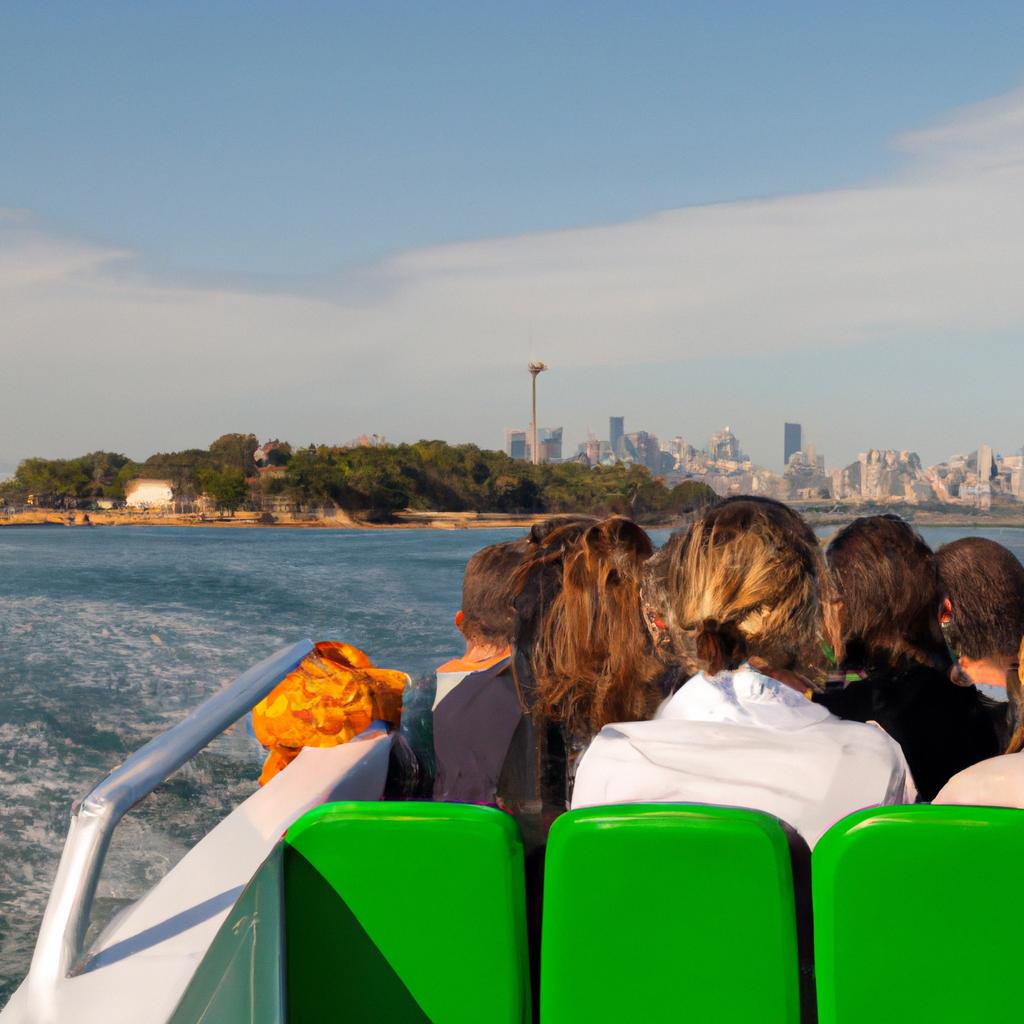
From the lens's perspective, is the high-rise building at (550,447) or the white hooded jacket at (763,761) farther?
the high-rise building at (550,447)

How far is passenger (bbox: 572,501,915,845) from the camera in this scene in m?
1.34

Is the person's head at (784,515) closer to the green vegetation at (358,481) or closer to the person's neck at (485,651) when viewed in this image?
the person's neck at (485,651)

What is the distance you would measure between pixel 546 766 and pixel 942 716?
0.78 meters

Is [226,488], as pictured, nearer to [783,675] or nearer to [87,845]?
[87,845]

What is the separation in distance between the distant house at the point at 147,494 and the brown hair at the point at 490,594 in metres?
47.8

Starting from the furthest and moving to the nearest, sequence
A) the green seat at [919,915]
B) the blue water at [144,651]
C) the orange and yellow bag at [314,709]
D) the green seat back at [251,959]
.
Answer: the blue water at [144,651], the orange and yellow bag at [314,709], the green seat back at [251,959], the green seat at [919,915]

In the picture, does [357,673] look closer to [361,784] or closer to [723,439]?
[361,784]

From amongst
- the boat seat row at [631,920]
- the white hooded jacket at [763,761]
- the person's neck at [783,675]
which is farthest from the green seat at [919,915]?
the person's neck at [783,675]

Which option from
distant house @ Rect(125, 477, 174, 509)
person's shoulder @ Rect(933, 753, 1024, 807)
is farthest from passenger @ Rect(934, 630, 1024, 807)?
distant house @ Rect(125, 477, 174, 509)

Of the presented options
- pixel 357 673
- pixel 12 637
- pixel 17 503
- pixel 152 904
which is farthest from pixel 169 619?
pixel 17 503

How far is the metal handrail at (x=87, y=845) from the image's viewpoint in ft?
4.62

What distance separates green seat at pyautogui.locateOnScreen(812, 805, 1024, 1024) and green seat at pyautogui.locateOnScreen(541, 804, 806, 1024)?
50 mm

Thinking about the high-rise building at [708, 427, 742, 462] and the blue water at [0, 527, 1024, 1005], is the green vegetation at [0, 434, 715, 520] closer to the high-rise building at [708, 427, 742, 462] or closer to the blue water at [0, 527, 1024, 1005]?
the high-rise building at [708, 427, 742, 462]

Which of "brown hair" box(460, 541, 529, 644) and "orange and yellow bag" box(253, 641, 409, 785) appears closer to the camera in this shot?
"brown hair" box(460, 541, 529, 644)
